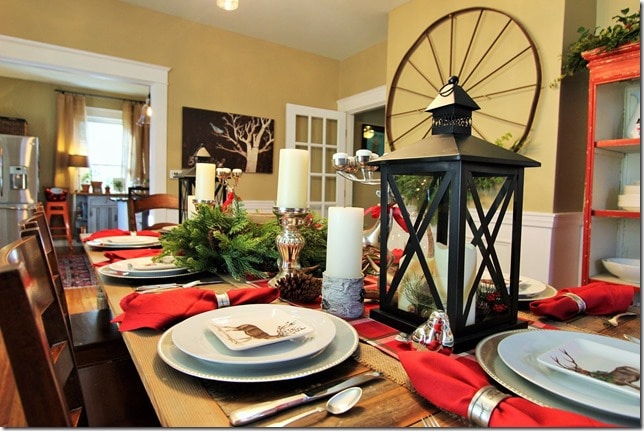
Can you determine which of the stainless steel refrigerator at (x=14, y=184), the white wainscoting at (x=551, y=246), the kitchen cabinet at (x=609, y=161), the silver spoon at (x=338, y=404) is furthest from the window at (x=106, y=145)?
the silver spoon at (x=338, y=404)

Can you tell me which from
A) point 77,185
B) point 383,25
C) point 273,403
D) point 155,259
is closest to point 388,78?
point 383,25

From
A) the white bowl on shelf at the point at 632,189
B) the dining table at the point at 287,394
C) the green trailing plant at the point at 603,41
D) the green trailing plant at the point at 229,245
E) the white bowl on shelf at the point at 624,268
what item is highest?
the green trailing plant at the point at 603,41

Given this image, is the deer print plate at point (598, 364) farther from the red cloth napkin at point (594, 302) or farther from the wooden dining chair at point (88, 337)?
the wooden dining chair at point (88, 337)

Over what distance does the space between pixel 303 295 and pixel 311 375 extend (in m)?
0.38

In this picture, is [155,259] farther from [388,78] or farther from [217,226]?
[388,78]

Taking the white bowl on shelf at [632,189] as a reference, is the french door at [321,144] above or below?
above

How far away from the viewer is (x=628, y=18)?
207cm

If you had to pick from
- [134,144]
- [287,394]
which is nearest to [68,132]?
[134,144]

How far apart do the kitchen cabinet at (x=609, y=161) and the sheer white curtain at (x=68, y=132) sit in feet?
24.9

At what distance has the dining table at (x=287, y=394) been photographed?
1.50 feet

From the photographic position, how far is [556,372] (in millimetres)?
535

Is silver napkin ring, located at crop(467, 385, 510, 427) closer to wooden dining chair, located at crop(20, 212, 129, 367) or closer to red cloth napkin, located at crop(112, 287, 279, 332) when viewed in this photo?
red cloth napkin, located at crop(112, 287, 279, 332)

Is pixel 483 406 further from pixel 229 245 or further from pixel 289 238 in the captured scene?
pixel 229 245

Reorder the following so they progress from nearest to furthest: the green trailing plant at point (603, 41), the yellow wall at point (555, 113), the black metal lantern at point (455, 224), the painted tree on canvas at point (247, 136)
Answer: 1. the black metal lantern at point (455, 224)
2. the green trailing plant at point (603, 41)
3. the yellow wall at point (555, 113)
4. the painted tree on canvas at point (247, 136)
